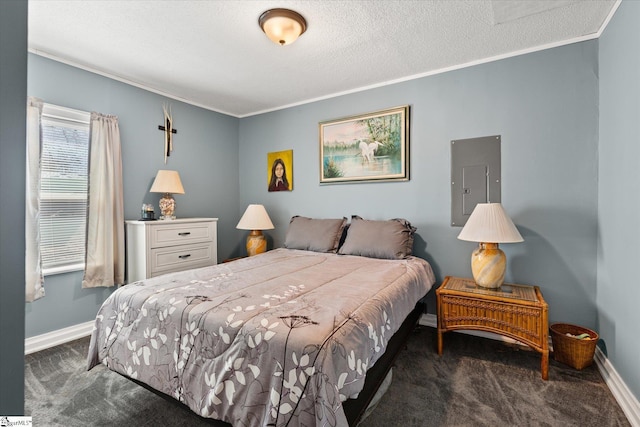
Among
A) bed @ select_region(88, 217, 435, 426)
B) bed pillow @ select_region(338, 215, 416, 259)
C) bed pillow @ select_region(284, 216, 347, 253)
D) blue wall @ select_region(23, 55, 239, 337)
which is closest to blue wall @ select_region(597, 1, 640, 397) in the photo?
bed @ select_region(88, 217, 435, 426)

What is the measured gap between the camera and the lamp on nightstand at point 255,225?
3469 millimetres

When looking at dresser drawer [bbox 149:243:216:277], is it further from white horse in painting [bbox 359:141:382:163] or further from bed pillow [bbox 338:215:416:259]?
white horse in painting [bbox 359:141:382:163]

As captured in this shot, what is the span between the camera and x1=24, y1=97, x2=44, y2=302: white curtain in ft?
7.59

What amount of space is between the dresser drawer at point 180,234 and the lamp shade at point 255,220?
1.16 ft

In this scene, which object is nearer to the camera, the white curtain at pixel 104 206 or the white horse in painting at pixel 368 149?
the white curtain at pixel 104 206

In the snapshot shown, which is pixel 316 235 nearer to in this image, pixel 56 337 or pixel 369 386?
pixel 369 386

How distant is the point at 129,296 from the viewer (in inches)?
67.4

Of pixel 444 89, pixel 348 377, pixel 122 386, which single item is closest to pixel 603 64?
pixel 444 89

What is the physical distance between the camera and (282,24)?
1983mm

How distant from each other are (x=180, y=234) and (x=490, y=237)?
2.86m

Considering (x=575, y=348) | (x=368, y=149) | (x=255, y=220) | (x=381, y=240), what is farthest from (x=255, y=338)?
(x=368, y=149)

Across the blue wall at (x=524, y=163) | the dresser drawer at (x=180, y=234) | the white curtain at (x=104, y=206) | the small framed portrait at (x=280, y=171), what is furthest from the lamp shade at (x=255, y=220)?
the white curtain at (x=104, y=206)

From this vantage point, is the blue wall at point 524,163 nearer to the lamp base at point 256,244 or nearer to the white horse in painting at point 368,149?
the white horse in painting at point 368,149

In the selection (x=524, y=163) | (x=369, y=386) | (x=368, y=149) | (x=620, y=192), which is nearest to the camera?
(x=369, y=386)
